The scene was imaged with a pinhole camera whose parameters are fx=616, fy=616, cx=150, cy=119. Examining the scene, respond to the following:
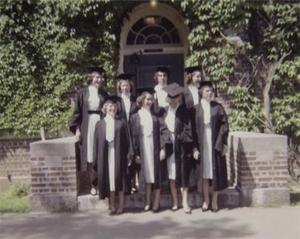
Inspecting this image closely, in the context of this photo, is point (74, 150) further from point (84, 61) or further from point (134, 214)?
Answer: point (84, 61)

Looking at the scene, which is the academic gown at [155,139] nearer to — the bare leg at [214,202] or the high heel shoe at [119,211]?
the high heel shoe at [119,211]

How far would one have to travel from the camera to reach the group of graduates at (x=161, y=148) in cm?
865

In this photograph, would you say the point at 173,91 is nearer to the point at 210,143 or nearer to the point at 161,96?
the point at 161,96

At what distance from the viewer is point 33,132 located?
12.4 metres

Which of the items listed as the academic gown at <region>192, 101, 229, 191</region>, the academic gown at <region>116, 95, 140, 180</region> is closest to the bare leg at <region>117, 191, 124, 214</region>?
the academic gown at <region>116, 95, 140, 180</region>

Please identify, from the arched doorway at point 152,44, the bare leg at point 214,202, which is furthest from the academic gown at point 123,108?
the arched doorway at point 152,44

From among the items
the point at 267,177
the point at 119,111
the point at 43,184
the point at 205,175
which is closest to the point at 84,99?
the point at 119,111

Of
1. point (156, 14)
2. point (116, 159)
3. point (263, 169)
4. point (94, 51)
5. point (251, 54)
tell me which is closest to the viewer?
point (116, 159)

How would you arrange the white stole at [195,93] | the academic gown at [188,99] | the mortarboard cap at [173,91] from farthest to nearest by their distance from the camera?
the white stole at [195,93], the academic gown at [188,99], the mortarboard cap at [173,91]

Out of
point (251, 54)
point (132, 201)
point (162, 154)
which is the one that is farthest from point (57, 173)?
point (251, 54)

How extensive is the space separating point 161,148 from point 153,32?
5.24 metres

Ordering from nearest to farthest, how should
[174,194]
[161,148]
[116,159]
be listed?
[116,159], [161,148], [174,194]

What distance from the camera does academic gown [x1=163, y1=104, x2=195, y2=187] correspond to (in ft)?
28.5

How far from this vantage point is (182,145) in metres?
8.70
